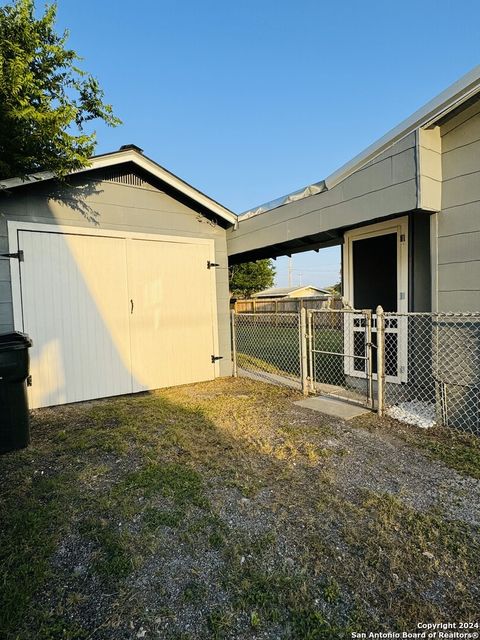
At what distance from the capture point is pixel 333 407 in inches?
172

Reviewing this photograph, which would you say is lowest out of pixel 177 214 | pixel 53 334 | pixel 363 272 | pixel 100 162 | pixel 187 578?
pixel 187 578

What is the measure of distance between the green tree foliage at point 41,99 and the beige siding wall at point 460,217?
3734 millimetres

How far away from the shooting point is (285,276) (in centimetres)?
5131

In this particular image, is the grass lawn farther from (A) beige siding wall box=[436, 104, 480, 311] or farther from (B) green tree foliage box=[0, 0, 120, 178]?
(B) green tree foliage box=[0, 0, 120, 178]

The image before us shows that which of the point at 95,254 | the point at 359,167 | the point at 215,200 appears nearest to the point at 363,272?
the point at 359,167

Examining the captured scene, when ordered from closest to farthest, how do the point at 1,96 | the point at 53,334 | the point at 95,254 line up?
1. the point at 1,96
2. the point at 53,334
3. the point at 95,254

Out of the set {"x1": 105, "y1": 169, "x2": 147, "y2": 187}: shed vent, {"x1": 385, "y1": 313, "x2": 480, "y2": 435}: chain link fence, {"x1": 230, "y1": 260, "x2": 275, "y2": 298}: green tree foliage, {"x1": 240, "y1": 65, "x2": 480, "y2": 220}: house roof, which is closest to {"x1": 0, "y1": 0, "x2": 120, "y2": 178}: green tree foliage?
{"x1": 105, "y1": 169, "x2": 147, "y2": 187}: shed vent

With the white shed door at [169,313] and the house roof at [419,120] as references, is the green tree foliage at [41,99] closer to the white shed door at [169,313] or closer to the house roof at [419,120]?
the white shed door at [169,313]

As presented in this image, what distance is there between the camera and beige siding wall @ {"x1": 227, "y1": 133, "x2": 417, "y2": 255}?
12.0ft

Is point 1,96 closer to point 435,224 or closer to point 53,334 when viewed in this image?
point 53,334

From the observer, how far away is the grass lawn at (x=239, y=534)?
1496 mm

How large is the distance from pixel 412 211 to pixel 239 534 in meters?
3.38

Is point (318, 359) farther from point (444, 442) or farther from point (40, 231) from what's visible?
point (40, 231)

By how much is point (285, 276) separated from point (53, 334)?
47783mm
